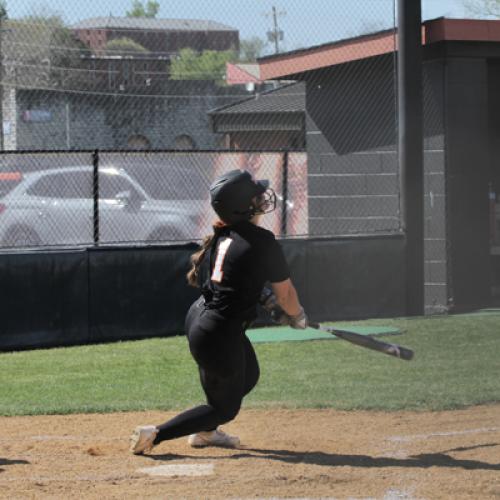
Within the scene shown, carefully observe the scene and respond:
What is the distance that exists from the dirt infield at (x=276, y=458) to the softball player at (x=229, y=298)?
→ 23cm

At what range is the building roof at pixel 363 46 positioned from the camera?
13.6 m

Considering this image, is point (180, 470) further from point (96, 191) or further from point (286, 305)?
point (96, 191)

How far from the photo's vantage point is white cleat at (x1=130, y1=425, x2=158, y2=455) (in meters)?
6.26

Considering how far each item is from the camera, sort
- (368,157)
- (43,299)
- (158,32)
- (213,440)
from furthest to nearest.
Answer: (158,32) → (368,157) → (43,299) → (213,440)

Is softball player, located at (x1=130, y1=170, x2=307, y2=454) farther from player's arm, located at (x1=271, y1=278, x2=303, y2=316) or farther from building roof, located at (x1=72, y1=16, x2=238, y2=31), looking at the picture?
building roof, located at (x1=72, y1=16, x2=238, y2=31)

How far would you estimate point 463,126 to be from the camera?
13883 millimetres

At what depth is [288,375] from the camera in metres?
9.55

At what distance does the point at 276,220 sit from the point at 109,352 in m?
3.70

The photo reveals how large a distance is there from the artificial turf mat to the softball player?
521 cm

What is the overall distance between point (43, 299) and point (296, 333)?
2683mm

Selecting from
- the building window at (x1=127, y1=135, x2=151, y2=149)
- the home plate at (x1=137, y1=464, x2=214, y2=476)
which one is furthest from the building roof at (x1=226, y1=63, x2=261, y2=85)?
the home plate at (x1=137, y1=464, x2=214, y2=476)

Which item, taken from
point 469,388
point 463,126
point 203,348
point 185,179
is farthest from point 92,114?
point 203,348

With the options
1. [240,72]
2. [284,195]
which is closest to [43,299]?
[284,195]

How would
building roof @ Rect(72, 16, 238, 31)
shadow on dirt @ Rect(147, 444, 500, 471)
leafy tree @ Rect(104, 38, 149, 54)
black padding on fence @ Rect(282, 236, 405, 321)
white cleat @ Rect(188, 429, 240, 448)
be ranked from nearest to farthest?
shadow on dirt @ Rect(147, 444, 500, 471) < white cleat @ Rect(188, 429, 240, 448) < black padding on fence @ Rect(282, 236, 405, 321) < building roof @ Rect(72, 16, 238, 31) < leafy tree @ Rect(104, 38, 149, 54)
